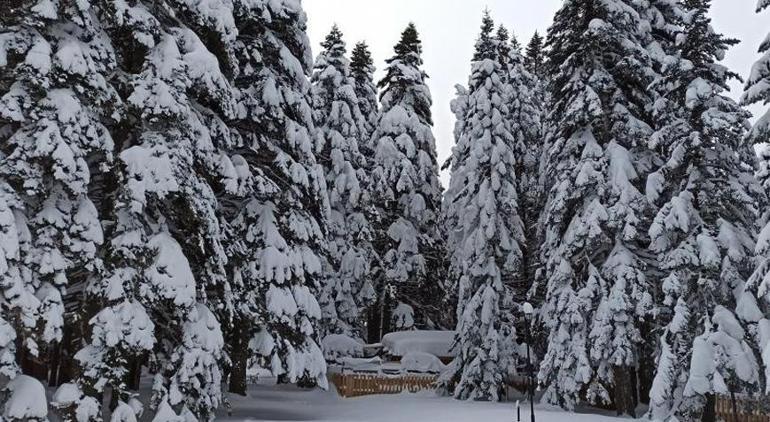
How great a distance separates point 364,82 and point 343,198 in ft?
28.5

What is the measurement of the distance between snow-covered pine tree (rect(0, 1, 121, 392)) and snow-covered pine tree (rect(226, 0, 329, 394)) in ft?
14.7

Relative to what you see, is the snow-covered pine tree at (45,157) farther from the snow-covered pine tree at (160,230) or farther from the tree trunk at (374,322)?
the tree trunk at (374,322)

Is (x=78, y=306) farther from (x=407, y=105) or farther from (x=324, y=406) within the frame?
(x=407, y=105)

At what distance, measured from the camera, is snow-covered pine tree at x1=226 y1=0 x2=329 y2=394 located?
1606 centimetres

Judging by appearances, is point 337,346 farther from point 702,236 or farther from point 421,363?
point 702,236

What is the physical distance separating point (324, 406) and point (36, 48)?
49.8 ft

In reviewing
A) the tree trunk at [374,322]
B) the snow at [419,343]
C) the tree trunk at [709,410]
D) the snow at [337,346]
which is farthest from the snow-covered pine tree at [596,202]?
the tree trunk at [374,322]

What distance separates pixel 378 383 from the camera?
1046 inches

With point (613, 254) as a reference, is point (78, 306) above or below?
below

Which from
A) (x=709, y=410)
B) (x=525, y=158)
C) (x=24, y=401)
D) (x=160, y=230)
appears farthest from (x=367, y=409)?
(x=525, y=158)

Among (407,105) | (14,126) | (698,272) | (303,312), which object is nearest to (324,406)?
(303,312)

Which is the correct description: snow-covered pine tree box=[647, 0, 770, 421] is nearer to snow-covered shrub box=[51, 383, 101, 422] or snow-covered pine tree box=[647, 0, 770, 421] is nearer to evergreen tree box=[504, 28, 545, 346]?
evergreen tree box=[504, 28, 545, 346]

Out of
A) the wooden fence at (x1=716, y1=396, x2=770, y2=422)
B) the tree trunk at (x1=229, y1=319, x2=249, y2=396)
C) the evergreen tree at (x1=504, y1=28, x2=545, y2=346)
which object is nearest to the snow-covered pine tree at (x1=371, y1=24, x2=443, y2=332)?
the evergreen tree at (x1=504, y1=28, x2=545, y2=346)

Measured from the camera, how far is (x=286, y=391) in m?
24.5
